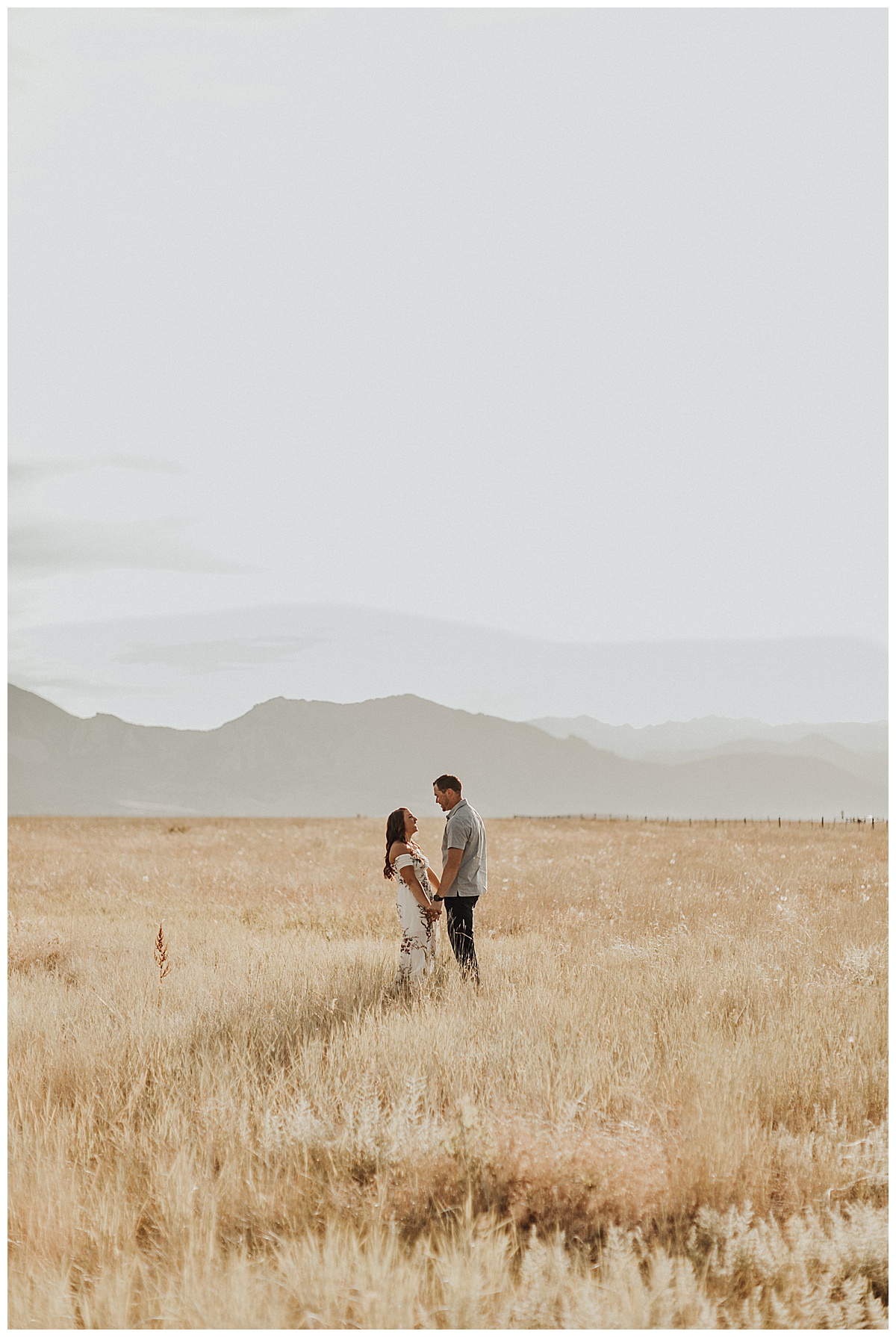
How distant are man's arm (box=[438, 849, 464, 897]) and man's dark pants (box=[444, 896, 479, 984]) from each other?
458 mm

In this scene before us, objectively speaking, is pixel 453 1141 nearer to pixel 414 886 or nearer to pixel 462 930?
pixel 414 886

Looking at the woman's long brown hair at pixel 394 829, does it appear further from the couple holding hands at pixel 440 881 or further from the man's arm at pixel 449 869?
the man's arm at pixel 449 869

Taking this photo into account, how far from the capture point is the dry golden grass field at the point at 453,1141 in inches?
155

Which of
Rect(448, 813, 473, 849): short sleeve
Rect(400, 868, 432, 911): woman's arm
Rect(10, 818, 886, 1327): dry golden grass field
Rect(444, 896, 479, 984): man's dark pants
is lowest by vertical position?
Rect(10, 818, 886, 1327): dry golden grass field

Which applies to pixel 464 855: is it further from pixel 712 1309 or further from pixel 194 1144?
pixel 712 1309

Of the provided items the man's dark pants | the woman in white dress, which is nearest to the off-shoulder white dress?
the woman in white dress

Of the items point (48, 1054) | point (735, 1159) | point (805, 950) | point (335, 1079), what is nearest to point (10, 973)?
point (48, 1054)

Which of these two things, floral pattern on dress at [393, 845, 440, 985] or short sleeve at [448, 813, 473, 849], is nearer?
floral pattern on dress at [393, 845, 440, 985]

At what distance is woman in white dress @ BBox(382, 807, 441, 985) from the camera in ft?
24.6

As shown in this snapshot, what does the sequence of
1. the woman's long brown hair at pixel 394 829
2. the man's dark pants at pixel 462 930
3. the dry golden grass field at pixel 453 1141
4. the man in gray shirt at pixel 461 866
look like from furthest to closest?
the man's dark pants at pixel 462 930 < the man in gray shirt at pixel 461 866 < the woman's long brown hair at pixel 394 829 < the dry golden grass field at pixel 453 1141

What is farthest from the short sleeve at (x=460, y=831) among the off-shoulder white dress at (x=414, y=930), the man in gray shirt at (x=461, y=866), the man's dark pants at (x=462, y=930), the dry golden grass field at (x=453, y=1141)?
the dry golden grass field at (x=453, y=1141)

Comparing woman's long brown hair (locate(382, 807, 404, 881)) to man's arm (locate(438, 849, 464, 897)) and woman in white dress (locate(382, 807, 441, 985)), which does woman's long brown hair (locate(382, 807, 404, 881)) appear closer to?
woman in white dress (locate(382, 807, 441, 985))

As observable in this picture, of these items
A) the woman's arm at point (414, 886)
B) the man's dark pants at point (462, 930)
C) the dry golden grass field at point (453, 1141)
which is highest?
the woman's arm at point (414, 886)

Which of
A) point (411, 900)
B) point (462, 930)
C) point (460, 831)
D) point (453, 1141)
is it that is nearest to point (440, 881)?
point (411, 900)
